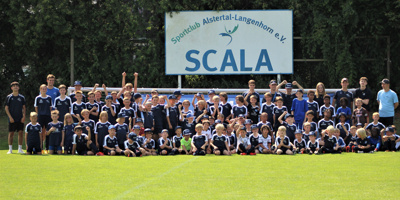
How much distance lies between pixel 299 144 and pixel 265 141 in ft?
2.82

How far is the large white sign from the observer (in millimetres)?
20344

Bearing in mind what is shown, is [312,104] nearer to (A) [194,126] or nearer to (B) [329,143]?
(B) [329,143]

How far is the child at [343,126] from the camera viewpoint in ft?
48.9

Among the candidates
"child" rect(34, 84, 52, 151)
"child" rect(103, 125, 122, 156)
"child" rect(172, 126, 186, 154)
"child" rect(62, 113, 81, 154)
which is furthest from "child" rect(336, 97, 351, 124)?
"child" rect(34, 84, 52, 151)

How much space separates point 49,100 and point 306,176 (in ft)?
24.9

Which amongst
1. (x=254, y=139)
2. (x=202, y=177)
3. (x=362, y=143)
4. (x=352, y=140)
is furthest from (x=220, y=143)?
(x=202, y=177)

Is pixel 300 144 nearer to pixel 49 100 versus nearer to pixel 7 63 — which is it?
pixel 49 100

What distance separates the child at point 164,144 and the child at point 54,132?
248 centimetres

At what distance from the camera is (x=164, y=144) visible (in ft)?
46.9

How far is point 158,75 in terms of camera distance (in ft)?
69.5

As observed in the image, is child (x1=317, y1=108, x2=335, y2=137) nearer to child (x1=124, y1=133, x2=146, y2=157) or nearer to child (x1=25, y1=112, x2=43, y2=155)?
child (x1=124, y1=133, x2=146, y2=157)

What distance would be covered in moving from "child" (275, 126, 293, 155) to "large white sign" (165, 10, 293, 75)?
645 cm

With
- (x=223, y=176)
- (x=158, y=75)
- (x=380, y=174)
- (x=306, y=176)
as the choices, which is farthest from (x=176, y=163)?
(x=158, y=75)

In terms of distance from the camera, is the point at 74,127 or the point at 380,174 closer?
the point at 380,174
